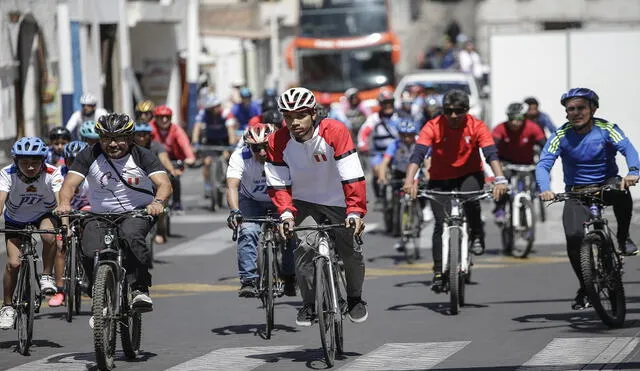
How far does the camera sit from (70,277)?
Answer: 14000 mm

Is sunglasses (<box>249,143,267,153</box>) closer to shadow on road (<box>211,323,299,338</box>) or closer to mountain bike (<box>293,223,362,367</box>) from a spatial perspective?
shadow on road (<box>211,323,299,338</box>)

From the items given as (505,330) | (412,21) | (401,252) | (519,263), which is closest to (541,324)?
(505,330)

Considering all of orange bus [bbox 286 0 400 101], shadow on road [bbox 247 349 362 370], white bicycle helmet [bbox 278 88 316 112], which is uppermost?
orange bus [bbox 286 0 400 101]

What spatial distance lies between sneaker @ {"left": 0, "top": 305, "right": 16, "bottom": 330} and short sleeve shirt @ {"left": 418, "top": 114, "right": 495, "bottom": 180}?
4.33 metres

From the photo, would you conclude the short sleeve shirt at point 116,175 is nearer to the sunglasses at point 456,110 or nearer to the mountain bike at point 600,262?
the mountain bike at point 600,262

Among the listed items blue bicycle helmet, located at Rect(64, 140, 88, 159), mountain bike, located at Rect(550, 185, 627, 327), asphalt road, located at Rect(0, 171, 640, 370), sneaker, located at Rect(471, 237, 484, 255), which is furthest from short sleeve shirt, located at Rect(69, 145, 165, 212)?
sneaker, located at Rect(471, 237, 484, 255)

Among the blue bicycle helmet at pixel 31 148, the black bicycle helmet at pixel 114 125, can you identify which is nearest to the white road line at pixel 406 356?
the black bicycle helmet at pixel 114 125

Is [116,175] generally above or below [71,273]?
above

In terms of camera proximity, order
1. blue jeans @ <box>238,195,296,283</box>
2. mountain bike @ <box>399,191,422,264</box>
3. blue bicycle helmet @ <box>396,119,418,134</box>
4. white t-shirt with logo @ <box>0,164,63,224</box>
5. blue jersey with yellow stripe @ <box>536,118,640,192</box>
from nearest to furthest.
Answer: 1. blue jersey with yellow stripe @ <box>536,118,640,192</box>
2. white t-shirt with logo @ <box>0,164,63,224</box>
3. blue jeans @ <box>238,195,296,283</box>
4. mountain bike @ <box>399,191,422,264</box>
5. blue bicycle helmet @ <box>396,119,418,134</box>

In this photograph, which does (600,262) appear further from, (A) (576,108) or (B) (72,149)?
(B) (72,149)

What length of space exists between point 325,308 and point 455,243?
10.8 feet

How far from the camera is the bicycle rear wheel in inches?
484

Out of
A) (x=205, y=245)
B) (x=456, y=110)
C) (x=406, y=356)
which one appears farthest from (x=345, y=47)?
(x=406, y=356)

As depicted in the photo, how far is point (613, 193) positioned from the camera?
42.6ft
